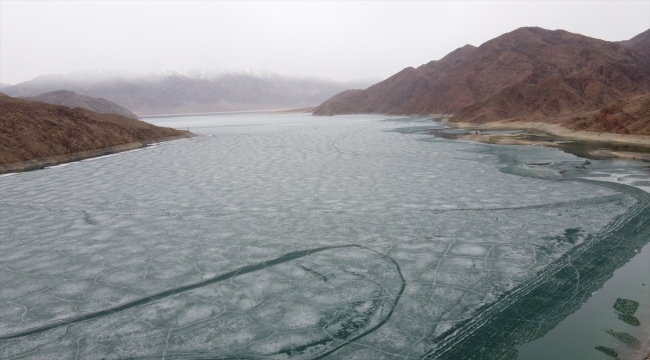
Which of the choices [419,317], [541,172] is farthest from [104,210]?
[541,172]

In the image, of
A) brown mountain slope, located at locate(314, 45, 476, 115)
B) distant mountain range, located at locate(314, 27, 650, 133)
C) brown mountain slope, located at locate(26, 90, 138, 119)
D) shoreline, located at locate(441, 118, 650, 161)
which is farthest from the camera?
brown mountain slope, located at locate(314, 45, 476, 115)

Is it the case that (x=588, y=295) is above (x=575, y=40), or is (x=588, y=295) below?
below

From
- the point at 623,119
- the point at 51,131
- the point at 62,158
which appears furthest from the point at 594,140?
the point at 51,131

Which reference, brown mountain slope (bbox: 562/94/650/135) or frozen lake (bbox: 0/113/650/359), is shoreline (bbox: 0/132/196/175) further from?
brown mountain slope (bbox: 562/94/650/135)

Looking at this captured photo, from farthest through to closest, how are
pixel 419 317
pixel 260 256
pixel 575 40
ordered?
pixel 575 40 < pixel 260 256 < pixel 419 317

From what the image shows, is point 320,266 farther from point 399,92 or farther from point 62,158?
point 399,92

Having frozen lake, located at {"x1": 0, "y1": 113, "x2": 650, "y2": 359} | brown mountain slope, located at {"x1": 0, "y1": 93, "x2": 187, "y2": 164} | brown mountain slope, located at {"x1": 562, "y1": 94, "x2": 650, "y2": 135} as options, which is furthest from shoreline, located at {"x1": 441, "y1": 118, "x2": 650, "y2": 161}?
brown mountain slope, located at {"x1": 0, "y1": 93, "x2": 187, "y2": 164}

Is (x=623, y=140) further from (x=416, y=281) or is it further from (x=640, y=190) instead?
(x=416, y=281)
